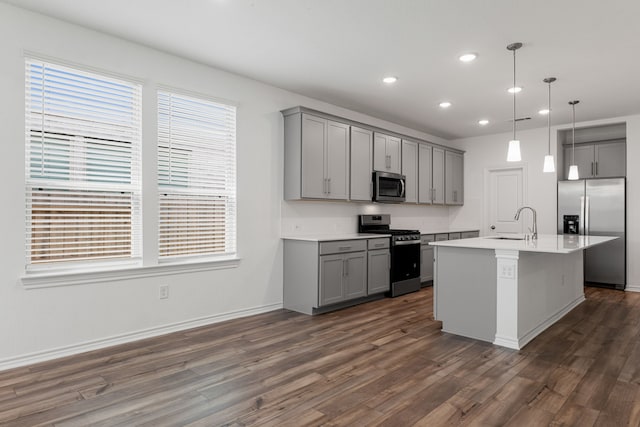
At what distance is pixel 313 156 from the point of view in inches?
186

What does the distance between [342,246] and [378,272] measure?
31.0 inches

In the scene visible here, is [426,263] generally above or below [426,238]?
below

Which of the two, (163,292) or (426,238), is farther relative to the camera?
(426,238)

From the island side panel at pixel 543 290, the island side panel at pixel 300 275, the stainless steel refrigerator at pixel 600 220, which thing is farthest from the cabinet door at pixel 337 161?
the stainless steel refrigerator at pixel 600 220

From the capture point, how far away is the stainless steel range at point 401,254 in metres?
5.41

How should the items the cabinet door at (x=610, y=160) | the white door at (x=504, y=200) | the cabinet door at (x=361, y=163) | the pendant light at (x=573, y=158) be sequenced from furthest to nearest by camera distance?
the white door at (x=504, y=200), the cabinet door at (x=610, y=160), the cabinet door at (x=361, y=163), the pendant light at (x=573, y=158)

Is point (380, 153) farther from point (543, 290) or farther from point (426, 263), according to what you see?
point (543, 290)

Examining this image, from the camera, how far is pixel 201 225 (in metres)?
4.12

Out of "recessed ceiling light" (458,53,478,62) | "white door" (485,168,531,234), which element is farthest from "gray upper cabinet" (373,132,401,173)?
"white door" (485,168,531,234)

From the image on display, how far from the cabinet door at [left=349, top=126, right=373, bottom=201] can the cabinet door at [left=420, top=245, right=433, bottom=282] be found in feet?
4.19

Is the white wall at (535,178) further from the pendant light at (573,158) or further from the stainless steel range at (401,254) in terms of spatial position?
the stainless steel range at (401,254)

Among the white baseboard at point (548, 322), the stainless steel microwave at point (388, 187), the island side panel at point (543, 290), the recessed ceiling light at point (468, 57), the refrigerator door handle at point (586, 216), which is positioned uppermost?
the recessed ceiling light at point (468, 57)

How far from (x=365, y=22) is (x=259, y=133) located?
1849mm

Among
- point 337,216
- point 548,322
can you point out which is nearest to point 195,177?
point 337,216
